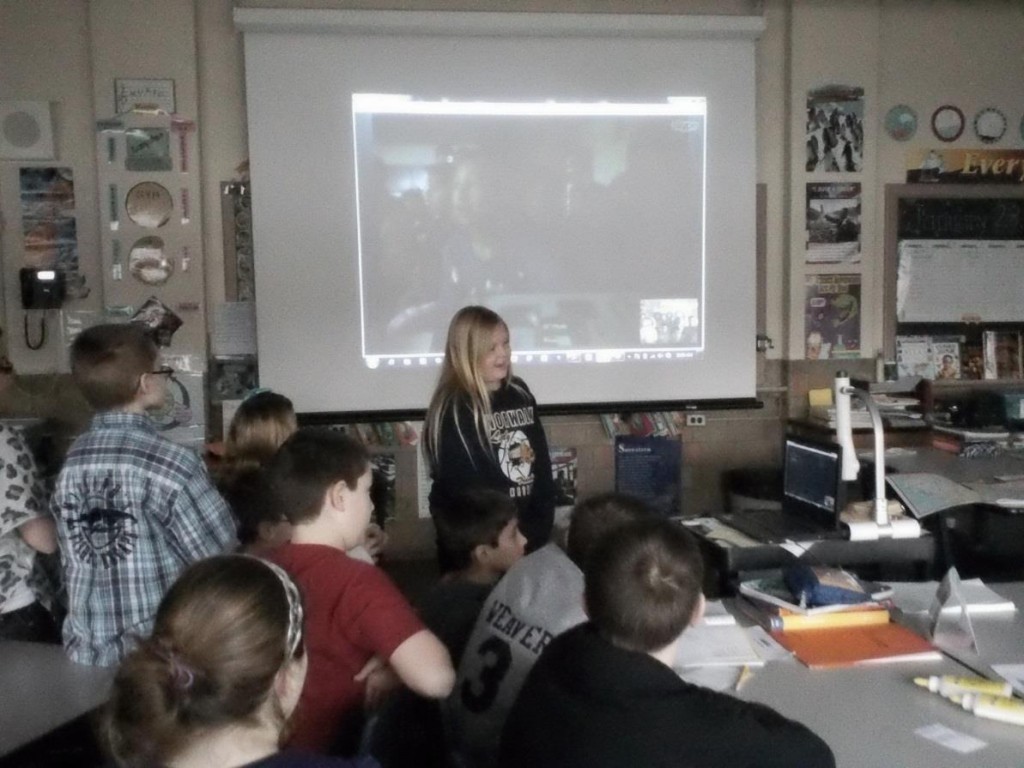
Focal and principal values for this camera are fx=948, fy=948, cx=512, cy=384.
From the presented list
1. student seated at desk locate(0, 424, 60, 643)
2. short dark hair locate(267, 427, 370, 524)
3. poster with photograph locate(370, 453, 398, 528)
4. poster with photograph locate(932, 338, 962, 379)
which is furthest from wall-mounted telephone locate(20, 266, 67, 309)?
poster with photograph locate(932, 338, 962, 379)

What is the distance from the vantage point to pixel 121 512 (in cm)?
199

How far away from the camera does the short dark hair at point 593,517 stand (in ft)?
6.11

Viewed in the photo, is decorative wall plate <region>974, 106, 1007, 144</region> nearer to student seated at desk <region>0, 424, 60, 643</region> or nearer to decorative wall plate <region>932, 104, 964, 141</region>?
decorative wall plate <region>932, 104, 964, 141</region>

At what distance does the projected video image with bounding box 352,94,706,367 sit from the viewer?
4.08 m

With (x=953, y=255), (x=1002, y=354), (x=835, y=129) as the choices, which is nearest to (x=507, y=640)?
(x=835, y=129)

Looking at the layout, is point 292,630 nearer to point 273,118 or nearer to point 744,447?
point 273,118

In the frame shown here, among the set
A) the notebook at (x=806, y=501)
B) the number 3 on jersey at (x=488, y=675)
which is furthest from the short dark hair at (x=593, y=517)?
the notebook at (x=806, y=501)

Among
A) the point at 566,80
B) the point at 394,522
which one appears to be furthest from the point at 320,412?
the point at 566,80

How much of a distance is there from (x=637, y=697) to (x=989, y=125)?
429 centimetres

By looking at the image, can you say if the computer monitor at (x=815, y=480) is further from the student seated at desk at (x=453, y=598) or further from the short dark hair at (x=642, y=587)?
the short dark hair at (x=642, y=587)

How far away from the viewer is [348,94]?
Answer: 3.95 m

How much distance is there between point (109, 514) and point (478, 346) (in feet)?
3.69

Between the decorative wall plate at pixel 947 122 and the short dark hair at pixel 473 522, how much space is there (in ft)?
11.0

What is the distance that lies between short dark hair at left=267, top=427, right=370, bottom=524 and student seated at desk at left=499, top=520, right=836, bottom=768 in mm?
568
